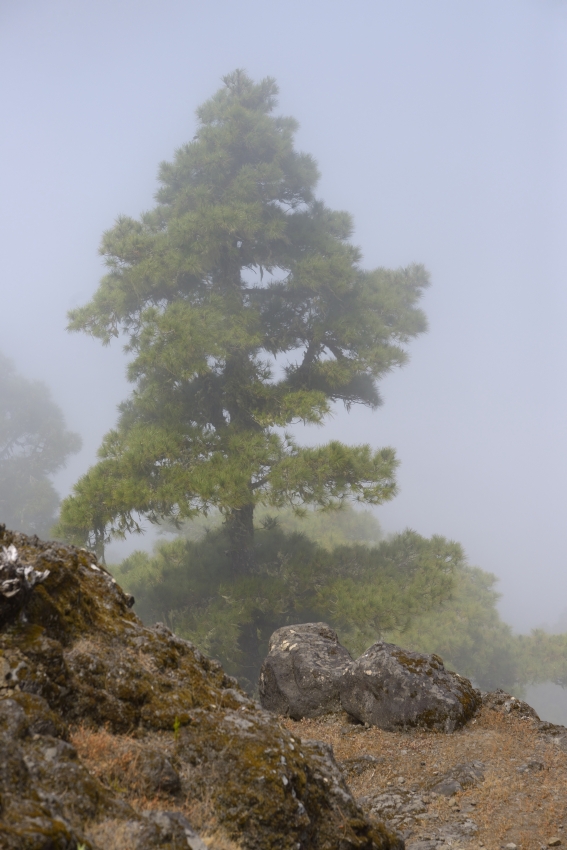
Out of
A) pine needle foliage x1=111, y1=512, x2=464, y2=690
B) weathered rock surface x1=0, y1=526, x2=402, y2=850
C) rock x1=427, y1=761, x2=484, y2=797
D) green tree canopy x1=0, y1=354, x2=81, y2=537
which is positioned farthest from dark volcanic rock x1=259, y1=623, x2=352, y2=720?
green tree canopy x1=0, y1=354, x2=81, y2=537

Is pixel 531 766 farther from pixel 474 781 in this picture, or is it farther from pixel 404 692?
pixel 404 692

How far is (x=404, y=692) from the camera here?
6969 millimetres

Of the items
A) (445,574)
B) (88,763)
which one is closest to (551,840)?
(88,763)

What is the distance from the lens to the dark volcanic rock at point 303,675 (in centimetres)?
781

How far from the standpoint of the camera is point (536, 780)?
503cm

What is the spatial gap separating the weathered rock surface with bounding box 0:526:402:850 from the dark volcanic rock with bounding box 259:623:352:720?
391cm

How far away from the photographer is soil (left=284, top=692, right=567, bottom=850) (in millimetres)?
4254

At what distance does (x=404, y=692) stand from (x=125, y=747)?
479 centimetres

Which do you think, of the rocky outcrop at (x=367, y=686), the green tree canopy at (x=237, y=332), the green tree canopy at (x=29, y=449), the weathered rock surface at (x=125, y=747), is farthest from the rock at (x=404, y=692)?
the green tree canopy at (x=29, y=449)

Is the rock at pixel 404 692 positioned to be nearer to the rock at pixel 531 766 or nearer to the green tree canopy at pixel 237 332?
the rock at pixel 531 766

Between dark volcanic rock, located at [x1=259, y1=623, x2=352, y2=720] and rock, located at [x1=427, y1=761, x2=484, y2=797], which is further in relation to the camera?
dark volcanic rock, located at [x1=259, y1=623, x2=352, y2=720]

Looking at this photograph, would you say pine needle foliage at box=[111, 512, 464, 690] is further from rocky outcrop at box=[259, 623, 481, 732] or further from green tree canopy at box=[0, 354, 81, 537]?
green tree canopy at box=[0, 354, 81, 537]

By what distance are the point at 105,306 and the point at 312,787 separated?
14.0m

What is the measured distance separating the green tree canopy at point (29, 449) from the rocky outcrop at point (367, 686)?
29.3 metres
